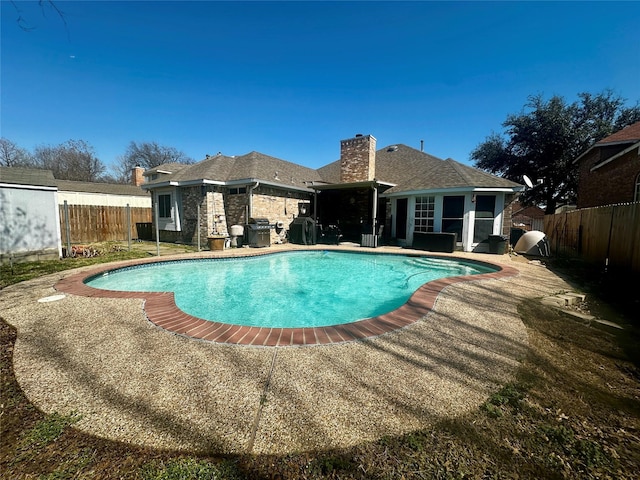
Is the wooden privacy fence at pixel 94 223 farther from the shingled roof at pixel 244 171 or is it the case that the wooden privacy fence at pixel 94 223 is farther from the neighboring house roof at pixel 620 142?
the neighboring house roof at pixel 620 142

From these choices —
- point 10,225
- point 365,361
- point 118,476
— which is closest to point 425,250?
point 365,361

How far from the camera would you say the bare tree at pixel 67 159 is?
1192 inches

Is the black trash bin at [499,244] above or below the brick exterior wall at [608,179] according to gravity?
below

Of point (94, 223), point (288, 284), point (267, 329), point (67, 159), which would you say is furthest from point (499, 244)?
point (67, 159)

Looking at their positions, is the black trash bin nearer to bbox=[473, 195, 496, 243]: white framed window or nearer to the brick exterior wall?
bbox=[473, 195, 496, 243]: white framed window

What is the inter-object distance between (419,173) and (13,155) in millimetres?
43804

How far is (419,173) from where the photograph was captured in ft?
48.9

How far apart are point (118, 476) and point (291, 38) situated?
14081 millimetres

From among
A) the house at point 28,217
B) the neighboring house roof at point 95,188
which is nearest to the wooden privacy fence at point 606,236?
the house at point 28,217

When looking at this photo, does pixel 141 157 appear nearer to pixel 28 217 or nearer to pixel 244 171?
pixel 244 171

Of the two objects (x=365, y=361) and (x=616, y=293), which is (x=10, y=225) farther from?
(x=616, y=293)

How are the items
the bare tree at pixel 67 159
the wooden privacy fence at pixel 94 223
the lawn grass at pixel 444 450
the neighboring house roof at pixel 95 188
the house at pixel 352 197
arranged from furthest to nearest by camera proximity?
the bare tree at pixel 67 159 → the neighboring house roof at pixel 95 188 → the wooden privacy fence at pixel 94 223 → the house at pixel 352 197 → the lawn grass at pixel 444 450

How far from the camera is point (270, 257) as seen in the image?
10.6m

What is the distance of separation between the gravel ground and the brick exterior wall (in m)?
14.1
